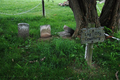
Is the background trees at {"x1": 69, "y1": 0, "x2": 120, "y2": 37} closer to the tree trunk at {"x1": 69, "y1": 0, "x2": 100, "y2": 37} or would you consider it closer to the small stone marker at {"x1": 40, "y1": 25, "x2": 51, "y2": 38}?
the tree trunk at {"x1": 69, "y1": 0, "x2": 100, "y2": 37}

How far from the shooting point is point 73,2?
420 cm

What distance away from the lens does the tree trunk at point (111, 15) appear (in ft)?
13.9

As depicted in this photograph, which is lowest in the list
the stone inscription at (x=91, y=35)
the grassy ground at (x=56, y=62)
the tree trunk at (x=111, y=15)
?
the grassy ground at (x=56, y=62)

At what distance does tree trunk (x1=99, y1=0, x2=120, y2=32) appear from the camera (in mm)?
4238

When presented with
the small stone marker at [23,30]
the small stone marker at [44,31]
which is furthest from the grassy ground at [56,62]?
the small stone marker at [44,31]

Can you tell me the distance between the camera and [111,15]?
4426 millimetres

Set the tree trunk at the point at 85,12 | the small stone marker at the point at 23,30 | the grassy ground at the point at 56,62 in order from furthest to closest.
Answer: the small stone marker at the point at 23,30 < the tree trunk at the point at 85,12 < the grassy ground at the point at 56,62

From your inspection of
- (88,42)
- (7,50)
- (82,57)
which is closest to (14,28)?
(7,50)

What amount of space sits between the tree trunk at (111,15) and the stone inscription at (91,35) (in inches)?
83.1

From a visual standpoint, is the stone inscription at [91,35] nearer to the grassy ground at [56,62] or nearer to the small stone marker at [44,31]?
the grassy ground at [56,62]

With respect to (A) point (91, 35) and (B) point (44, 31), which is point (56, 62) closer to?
(A) point (91, 35)

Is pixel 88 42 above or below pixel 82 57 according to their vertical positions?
above

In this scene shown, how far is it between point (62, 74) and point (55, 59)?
51cm

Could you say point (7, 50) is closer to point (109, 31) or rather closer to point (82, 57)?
point (82, 57)
